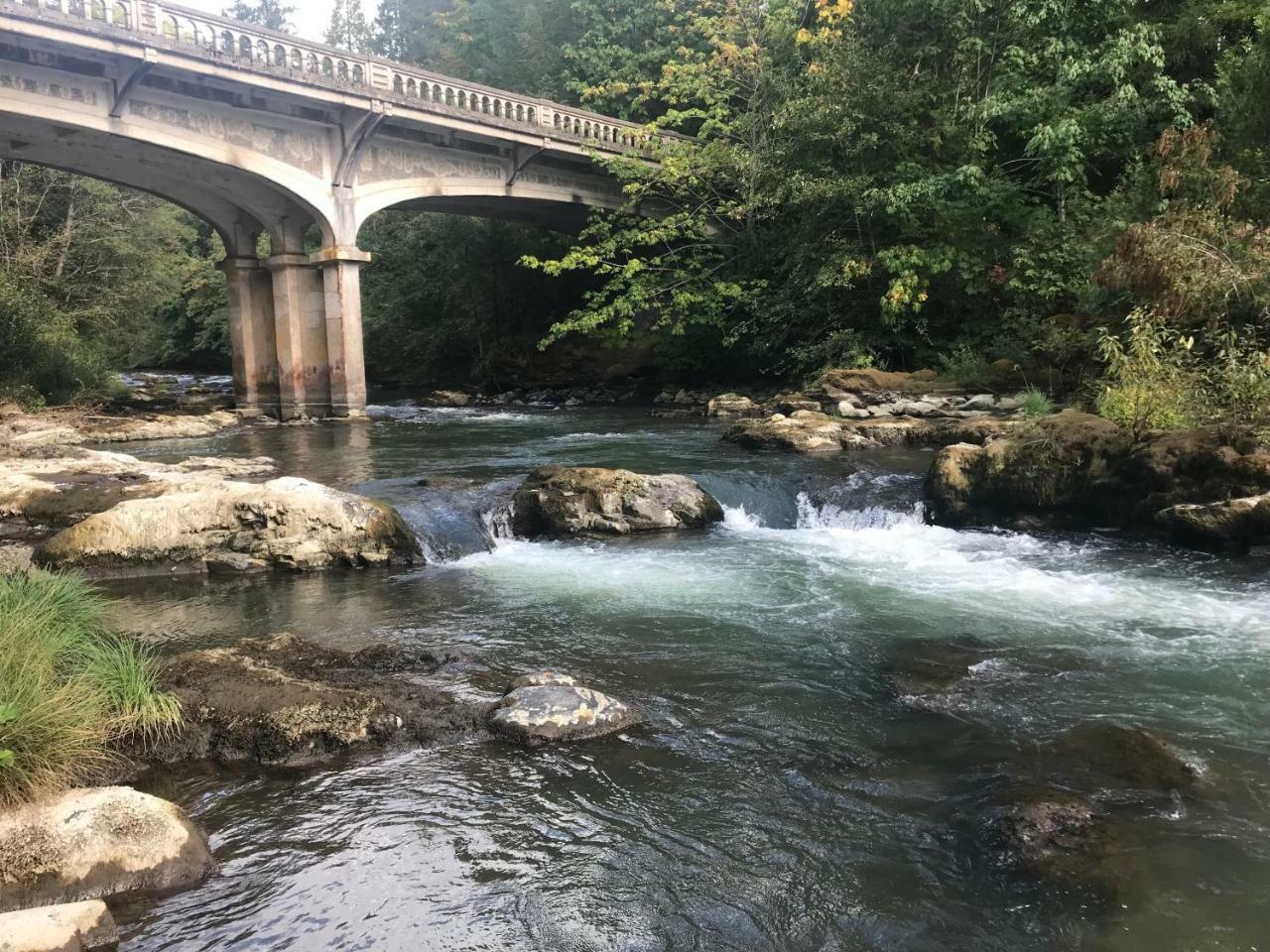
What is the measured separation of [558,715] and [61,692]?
223cm

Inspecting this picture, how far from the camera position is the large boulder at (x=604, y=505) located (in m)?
9.62

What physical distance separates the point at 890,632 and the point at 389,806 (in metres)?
3.78

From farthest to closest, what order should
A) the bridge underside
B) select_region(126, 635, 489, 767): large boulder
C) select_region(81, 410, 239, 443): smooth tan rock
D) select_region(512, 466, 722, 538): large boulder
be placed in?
the bridge underside < select_region(81, 410, 239, 443): smooth tan rock < select_region(512, 466, 722, 538): large boulder < select_region(126, 635, 489, 767): large boulder

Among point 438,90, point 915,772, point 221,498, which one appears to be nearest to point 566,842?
point 915,772

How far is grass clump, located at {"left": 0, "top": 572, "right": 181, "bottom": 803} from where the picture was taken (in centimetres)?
350

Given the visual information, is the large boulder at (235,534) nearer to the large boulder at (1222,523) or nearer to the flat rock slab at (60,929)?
the flat rock slab at (60,929)

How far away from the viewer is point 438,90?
19.8m

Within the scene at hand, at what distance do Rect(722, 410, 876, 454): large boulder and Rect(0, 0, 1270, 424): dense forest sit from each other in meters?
3.34

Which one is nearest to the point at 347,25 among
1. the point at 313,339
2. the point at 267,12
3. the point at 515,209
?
the point at 267,12

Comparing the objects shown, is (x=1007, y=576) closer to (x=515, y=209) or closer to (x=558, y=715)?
(x=558, y=715)

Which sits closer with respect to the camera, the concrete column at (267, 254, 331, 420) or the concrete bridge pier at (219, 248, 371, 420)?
the concrete bridge pier at (219, 248, 371, 420)

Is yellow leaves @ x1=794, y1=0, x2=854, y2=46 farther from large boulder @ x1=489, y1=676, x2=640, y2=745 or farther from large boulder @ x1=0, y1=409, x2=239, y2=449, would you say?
large boulder @ x1=489, y1=676, x2=640, y2=745

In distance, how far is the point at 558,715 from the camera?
15.1 ft

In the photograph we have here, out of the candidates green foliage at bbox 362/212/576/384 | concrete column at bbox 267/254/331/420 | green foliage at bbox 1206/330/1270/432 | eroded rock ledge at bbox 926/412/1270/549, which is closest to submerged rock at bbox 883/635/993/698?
eroded rock ledge at bbox 926/412/1270/549
